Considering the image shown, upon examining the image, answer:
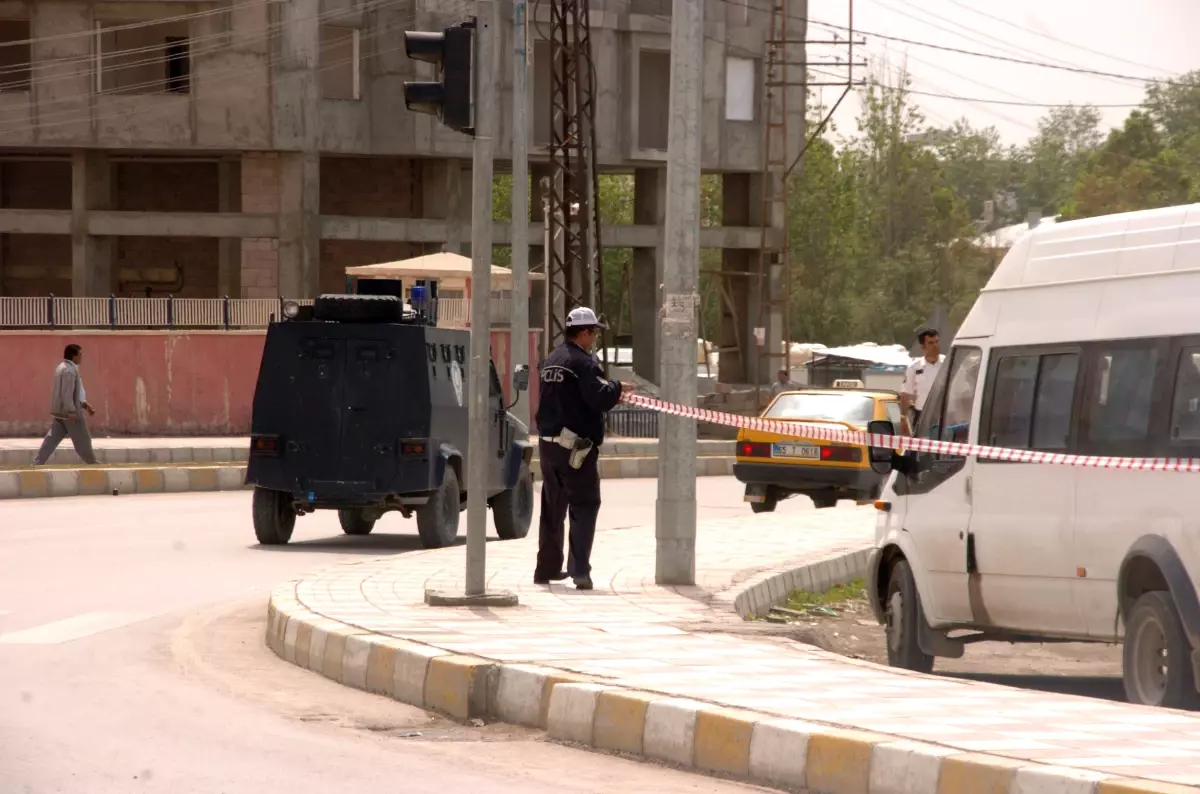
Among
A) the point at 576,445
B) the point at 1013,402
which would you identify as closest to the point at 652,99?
the point at 576,445

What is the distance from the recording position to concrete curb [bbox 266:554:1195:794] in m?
6.27

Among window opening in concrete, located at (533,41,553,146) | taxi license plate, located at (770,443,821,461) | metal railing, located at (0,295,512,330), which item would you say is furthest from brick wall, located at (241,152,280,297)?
taxi license plate, located at (770,443,821,461)

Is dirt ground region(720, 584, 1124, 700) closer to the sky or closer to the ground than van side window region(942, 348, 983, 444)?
closer to the ground

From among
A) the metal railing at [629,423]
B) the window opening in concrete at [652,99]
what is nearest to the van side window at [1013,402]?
the metal railing at [629,423]

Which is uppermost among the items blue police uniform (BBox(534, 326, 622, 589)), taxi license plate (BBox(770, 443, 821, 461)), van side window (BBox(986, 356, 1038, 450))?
van side window (BBox(986, 356, 1038, 450))

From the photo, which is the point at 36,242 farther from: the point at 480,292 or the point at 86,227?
the point at 480,292

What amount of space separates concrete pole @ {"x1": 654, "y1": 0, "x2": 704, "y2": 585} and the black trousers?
1.51 feet

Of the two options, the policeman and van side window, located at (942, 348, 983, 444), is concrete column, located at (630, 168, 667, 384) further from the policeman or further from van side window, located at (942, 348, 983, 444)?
van side window, located at (942, 348, 983, 444)

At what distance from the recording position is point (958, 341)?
34.4ft

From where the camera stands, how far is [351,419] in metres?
17.5

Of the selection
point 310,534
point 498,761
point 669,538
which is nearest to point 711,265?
point 310,534

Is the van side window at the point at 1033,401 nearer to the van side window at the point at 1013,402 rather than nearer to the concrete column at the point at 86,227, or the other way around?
the van side window at the point at 1013,402

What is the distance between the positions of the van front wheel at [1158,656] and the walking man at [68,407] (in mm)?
19030

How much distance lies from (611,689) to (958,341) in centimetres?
343
